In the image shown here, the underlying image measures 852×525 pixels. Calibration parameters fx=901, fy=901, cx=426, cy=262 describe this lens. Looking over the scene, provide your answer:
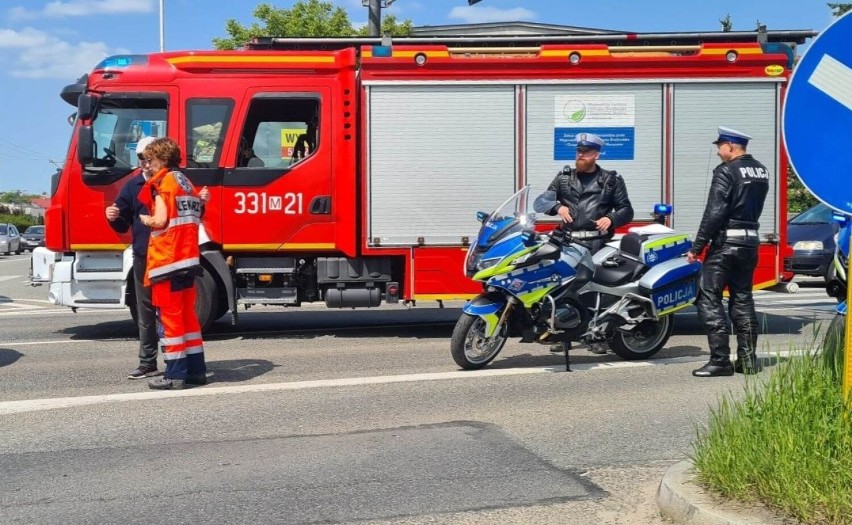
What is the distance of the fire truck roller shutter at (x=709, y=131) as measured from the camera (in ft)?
31.8

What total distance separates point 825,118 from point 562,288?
393cm

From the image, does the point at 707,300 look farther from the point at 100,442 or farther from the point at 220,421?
the point at 100,442

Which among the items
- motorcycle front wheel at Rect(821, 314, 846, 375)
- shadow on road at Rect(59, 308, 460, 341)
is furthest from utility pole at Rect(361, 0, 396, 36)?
motorcycle front wheel at Rect(821, 314, 846, 375)

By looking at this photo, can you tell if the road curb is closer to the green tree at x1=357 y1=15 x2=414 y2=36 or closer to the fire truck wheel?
the fire truck wheel

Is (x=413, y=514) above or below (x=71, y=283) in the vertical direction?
below

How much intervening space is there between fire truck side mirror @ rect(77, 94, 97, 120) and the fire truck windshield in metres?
0.09

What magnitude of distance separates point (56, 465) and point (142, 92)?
17.9 ft

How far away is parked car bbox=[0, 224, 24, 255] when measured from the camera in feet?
150

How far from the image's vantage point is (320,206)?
31.4 feet

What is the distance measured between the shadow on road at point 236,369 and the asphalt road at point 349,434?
0.13 feet

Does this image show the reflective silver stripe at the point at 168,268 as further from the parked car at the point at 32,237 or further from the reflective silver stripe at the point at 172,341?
the parked car at the point at 32,237

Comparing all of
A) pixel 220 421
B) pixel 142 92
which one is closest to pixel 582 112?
pixel 142 92

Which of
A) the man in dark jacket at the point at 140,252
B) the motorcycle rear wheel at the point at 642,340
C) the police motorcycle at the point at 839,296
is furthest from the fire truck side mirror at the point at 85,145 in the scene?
the police motorcycle at the point at 839,296

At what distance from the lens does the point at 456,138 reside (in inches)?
379
